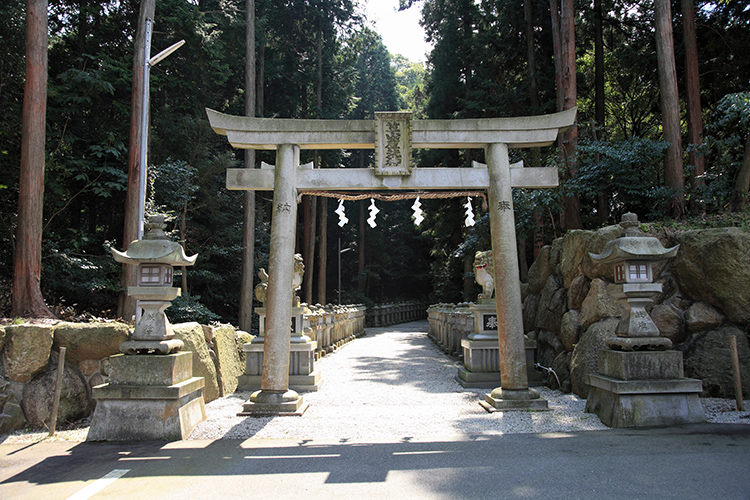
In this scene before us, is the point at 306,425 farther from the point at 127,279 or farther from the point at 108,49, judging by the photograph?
the point at 108,49

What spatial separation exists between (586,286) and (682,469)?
161 inches

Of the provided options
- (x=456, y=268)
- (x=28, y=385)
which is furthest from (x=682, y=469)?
(x=456, y=268)

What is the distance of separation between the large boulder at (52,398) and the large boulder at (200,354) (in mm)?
1280

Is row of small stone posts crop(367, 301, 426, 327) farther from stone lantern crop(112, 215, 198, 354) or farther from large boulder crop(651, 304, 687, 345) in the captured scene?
stone lantern crop(112, 215, 198, 354)

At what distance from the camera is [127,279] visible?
32.9 feet

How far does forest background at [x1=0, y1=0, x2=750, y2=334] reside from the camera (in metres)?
9.80

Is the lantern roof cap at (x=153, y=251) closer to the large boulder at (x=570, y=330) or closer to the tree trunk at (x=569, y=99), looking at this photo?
the large boulder at (x=570, y=330)

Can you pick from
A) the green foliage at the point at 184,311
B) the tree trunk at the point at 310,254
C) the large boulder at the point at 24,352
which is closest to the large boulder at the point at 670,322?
the large boulder at the point at 24,352

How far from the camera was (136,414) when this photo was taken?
4.75m

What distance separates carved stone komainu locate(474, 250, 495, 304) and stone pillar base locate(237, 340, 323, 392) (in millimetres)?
3401

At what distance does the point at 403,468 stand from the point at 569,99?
963cm

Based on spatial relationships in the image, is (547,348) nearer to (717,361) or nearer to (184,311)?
(717,361)

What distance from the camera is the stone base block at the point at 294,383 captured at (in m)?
7.88

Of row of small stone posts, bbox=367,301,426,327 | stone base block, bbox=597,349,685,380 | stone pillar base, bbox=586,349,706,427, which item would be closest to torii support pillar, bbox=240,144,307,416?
stone pillar base, bbox=586,349,706,427
